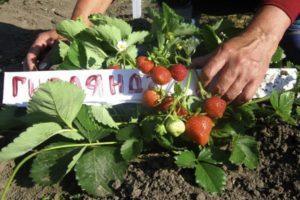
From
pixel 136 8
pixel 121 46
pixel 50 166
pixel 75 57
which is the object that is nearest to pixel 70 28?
pixel 75 57

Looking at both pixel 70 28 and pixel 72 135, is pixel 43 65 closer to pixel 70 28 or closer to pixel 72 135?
pixel 70 28

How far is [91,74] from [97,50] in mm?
187

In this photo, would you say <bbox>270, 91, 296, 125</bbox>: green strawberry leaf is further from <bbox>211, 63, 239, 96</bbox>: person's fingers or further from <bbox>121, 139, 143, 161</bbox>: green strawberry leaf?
<bbox>121, 139, 143, 161</bbox>: green strawberry leaf

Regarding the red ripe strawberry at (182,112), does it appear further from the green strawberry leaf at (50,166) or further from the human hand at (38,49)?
the human hand at (38,49)

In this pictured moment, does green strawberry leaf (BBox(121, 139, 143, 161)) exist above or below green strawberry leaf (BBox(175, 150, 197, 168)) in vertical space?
above

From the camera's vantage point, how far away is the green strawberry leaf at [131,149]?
6.25 feet

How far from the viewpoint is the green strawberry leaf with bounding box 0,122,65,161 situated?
1.88m

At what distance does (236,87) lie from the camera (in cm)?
193

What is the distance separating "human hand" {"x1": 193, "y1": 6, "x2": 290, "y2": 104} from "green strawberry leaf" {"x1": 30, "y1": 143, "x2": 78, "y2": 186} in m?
0.58

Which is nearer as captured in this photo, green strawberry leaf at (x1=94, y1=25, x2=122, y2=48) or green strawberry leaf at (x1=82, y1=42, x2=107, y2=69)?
green strawberry leaf at (x1=94, y1=25, x2=122, y2=48)

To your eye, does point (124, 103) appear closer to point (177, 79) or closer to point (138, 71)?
point (138, 71)

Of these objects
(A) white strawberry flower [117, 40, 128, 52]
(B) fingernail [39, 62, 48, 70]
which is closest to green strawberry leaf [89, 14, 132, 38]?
(A) white strawberry flower [117, 40, 128, 52]

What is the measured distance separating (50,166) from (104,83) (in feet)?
1.33

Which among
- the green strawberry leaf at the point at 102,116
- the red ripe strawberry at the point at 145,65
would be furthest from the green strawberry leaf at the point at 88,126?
the red ripe strawberry at the point at 145,65
